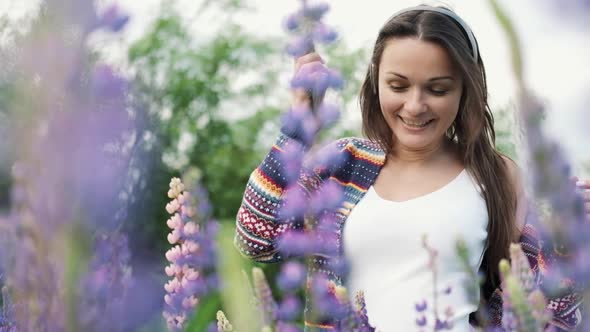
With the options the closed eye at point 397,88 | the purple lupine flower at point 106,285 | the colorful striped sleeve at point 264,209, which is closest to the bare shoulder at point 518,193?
the closed eye at point 397,88

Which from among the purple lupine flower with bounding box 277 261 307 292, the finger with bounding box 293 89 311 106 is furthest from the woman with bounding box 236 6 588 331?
the purple lupine flower with bounding box 277 261 307 292

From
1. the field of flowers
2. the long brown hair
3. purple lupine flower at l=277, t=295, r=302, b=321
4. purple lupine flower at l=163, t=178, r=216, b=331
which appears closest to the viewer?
the field of flowers

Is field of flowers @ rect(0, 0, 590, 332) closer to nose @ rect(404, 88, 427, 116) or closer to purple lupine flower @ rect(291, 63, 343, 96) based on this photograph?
purple lupine flower @ rect(291, 63, 343, 96)

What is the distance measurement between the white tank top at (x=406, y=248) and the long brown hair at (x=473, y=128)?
0.14ft

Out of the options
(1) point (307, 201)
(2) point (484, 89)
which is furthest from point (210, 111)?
(1) point (307, 201)

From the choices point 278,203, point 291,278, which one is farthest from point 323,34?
point 278,203

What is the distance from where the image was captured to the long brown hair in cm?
189

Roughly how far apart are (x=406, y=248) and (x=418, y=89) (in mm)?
427

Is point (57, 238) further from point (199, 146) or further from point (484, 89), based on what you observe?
point (199, 146)

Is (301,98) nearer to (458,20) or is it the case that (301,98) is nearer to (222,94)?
(458,20)

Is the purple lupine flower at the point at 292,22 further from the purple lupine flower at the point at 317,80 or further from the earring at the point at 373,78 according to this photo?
the earring at the point at 373,78

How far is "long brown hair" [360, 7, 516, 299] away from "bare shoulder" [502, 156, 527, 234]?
2 cm

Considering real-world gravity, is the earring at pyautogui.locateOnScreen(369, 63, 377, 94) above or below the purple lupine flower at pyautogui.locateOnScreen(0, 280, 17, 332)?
above

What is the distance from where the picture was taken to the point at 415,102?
5.73ft
